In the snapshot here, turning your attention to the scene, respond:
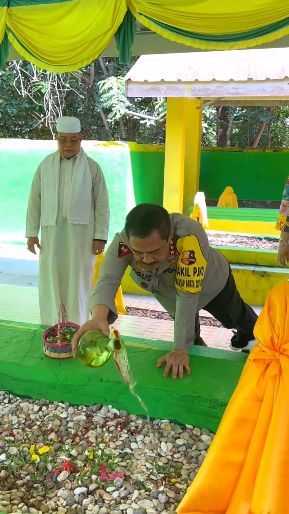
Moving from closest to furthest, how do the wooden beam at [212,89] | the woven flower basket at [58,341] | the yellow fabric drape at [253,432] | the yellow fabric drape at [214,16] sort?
1. the yellow fabric drape at [253,432]
2. the woven flower basket at [58,341]
3. the yellow fabric drape at [214,16]
4. the wooden beam at [212,89]

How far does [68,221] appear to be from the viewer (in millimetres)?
3197

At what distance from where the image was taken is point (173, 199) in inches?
312

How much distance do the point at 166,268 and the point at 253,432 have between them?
812 mm

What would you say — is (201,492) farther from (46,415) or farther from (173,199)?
(173,199)

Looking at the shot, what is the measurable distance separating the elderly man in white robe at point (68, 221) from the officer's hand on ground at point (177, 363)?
152cm

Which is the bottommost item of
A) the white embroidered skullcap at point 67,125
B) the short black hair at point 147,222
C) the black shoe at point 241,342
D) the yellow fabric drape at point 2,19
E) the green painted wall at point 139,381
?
the black shoe at point 241,342

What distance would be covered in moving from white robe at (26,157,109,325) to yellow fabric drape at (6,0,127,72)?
0.62 m

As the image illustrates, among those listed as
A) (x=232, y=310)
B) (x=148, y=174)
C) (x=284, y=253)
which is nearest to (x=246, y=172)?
(x=148, y=174)

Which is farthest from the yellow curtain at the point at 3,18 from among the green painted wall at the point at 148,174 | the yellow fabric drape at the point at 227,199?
the yellow fabric drape at the point at 227,199

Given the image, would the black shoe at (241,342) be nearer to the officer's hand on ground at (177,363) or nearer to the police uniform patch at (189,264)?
the officer's hand on ground at (177,363)

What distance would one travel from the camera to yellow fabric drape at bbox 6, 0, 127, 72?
2719 millimetres

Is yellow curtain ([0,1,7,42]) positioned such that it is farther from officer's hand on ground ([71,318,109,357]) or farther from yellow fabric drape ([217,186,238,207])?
yellow fabric drape ([217,186,238,207])

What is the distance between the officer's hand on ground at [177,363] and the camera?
1.85 m

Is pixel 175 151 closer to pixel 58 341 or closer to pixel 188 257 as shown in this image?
pixel 58 341
